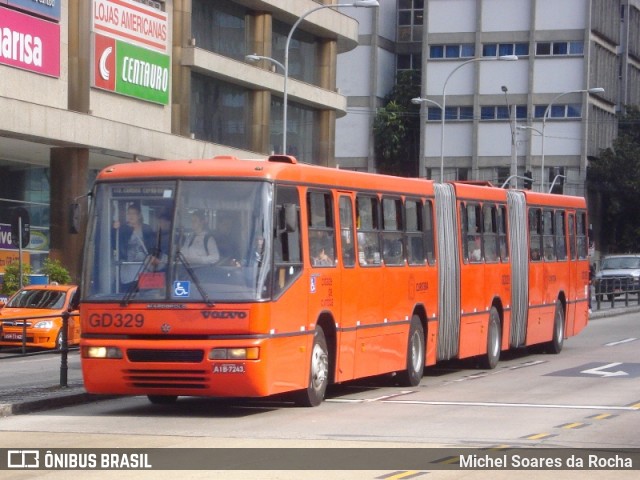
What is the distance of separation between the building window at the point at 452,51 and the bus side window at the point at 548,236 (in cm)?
6686

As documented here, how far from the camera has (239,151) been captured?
52594 millimetres

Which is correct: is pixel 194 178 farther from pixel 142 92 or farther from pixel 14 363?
pixel 142 92

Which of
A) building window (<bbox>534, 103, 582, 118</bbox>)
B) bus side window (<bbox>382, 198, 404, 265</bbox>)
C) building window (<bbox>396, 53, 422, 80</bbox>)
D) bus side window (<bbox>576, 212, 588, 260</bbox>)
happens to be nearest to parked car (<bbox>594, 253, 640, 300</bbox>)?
bus side window (<bbox>576, 212, 588, 260</bbox>)

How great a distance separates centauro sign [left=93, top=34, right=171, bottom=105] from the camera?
142ft

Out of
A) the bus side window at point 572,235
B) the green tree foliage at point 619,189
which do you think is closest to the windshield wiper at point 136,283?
the bus side window at point 572,235

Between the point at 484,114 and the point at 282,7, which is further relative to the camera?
the point at 484,114

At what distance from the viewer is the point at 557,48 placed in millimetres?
92312

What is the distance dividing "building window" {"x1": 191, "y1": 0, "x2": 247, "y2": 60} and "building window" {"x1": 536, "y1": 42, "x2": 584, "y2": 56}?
42.7m

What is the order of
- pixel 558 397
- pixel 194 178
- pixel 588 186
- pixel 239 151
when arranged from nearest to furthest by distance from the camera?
pixel 194 178 < pixel 558 397 < pixel 239 151 < pixel 588 186

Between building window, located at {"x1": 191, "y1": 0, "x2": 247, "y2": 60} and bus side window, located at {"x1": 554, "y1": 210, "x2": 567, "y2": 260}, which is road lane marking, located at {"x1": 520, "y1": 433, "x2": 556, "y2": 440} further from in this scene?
building window, located at {"x1": 191, "y1": 0, "x2": 247, "y2": 60}

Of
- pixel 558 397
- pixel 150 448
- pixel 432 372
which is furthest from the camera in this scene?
pixel 432 372

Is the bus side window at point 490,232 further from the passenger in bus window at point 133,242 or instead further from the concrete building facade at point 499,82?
the concrete building facade at point 499,82

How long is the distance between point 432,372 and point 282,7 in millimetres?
32285

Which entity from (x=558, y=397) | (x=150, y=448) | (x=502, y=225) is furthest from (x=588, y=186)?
(x=150, y=448)
